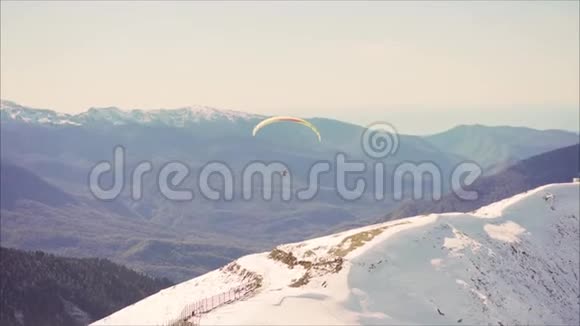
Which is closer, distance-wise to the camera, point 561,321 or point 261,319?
point 261,319

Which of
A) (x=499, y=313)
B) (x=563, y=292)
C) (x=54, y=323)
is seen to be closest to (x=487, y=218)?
(x=563, y=292)

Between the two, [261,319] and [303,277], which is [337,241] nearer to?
[303,277]

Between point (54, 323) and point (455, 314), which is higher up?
point (455, 314)

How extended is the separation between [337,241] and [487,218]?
25456 millimetres

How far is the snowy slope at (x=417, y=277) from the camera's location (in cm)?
6850

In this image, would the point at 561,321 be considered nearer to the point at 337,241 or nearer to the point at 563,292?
the point at 563,292

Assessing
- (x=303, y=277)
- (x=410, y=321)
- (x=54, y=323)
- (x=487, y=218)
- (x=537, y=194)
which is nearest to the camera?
(x=410, y=321)

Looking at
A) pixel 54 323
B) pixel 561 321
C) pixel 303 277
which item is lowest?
pixel 54 323

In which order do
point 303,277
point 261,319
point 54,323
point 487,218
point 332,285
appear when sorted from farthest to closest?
1. point 54,323
2. point 487,218
3. point 303,277
4. point 332,285
5. point 261,319

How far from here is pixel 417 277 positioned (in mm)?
77250

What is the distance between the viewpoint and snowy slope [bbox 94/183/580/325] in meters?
68.5

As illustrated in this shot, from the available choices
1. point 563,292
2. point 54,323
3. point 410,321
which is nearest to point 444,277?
point 410,321

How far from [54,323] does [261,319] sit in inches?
5916

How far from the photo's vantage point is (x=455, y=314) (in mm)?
71250
